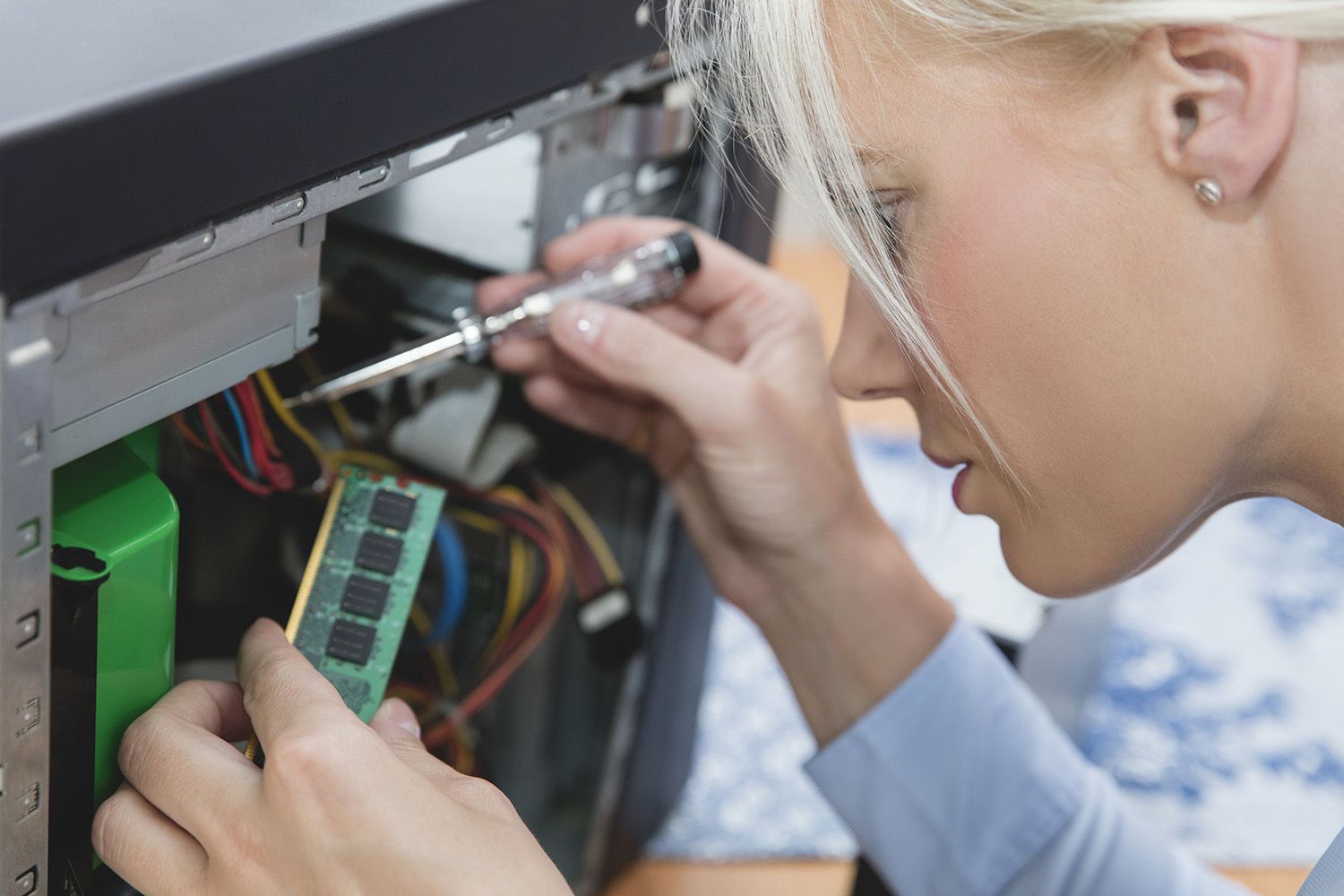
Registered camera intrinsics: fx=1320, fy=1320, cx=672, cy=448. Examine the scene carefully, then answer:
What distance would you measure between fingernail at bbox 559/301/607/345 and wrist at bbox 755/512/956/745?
178 millimetres

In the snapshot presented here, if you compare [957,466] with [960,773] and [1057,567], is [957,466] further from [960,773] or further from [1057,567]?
[960,773]

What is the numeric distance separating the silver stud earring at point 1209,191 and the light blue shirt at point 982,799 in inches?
14.0

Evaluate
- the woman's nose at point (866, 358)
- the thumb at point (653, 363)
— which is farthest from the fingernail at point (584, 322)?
the woman's nose at point (866, 358)

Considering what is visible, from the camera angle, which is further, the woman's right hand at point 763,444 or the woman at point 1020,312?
the woman's right hand at point 763,444

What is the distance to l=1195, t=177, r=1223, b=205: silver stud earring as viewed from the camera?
1.34 ft

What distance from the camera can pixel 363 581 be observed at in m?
0.54

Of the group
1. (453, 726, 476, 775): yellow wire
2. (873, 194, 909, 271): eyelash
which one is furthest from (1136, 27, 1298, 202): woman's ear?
(453, 726, 476, 775): yellow wire

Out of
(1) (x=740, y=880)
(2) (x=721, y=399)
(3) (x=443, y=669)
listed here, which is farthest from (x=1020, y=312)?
(1) (x=740, y=880)

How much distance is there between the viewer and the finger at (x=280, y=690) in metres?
0.42

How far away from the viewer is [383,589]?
0.53 m

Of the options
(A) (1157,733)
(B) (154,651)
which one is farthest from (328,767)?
(A) (1157,733)

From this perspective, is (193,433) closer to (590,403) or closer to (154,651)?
(154,651)

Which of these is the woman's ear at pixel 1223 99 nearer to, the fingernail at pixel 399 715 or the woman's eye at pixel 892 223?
the woman's eye at pixel 892 223

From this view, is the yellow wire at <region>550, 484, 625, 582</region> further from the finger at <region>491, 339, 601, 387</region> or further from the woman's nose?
the woman's nose
